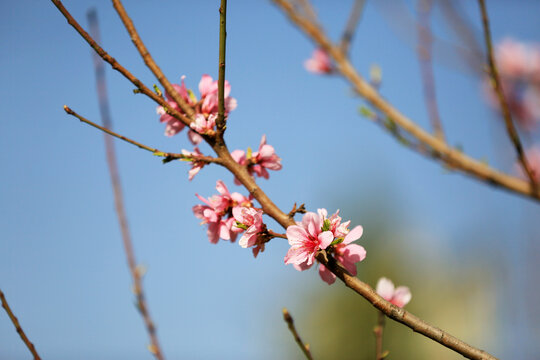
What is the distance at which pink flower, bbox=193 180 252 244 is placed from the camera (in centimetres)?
133

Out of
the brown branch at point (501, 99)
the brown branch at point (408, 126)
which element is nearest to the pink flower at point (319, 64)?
the brown branch at point (408, 126)

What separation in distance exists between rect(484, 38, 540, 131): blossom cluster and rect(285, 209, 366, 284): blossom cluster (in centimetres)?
313

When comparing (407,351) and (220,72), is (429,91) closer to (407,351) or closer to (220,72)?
(220,72)

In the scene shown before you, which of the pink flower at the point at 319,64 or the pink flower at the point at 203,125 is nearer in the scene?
the pink flower at the point at 203,125

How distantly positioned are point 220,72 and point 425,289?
18.1 meters

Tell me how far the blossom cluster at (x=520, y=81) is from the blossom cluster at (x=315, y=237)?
313 cm

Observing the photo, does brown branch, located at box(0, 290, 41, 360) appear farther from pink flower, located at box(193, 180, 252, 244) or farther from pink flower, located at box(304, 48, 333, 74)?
pink flower, located at box(304, 48, 333, 74)

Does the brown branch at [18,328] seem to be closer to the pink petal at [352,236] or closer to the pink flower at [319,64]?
the pink petal at [352,236]

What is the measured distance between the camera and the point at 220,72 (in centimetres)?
113

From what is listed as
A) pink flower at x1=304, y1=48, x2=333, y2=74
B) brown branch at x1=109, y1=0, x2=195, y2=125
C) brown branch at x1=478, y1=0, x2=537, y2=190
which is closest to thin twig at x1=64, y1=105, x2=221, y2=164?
brown branch at x1=109, y1=0, x2=195, y2=125

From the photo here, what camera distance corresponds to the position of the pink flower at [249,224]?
116cm

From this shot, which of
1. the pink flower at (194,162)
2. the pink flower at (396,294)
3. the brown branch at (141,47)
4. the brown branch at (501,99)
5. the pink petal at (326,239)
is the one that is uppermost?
the brown branch at (501,99)

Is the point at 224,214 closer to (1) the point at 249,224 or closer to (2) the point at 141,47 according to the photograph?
(1) the point at 249,224

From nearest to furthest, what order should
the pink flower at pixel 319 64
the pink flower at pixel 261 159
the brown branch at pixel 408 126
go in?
the pink flower at pixel 261 159
the brown branch at pixel 408 126
the pink flower at pixel 319 64
